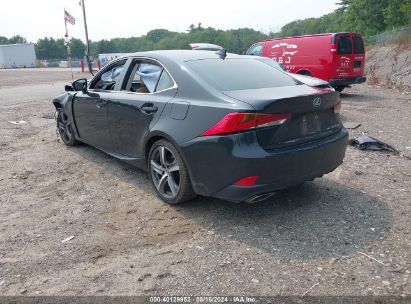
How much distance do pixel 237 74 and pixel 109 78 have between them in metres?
2.09

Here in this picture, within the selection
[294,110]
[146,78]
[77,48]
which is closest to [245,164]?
[294,110]

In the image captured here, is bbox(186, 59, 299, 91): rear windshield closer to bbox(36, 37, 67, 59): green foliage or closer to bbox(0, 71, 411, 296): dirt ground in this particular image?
bbox(0, 71, 411, 296): dirt ground

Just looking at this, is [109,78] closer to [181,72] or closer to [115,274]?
[181,72]

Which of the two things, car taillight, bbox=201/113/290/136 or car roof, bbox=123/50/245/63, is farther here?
car roof, bbox=123/50/245/63

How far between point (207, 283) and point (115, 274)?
742 mm

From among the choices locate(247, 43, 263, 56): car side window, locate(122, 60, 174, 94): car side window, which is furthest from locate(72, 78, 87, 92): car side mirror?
locate(247, 43, 263, 56): car side window

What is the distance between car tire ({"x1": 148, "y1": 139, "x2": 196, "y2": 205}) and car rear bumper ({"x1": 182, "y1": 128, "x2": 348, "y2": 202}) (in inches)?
6.7

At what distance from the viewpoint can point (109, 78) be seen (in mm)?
5203

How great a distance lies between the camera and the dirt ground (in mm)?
2783

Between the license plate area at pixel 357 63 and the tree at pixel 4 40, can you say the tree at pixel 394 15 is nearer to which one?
the license plate area at pixel 357 63

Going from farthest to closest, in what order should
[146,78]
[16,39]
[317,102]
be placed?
[16,39]
[146,78]
[317,102]

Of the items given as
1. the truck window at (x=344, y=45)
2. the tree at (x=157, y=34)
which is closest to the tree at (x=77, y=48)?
the tree at (x=157, y=34)

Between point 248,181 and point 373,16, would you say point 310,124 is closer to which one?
point 248,181

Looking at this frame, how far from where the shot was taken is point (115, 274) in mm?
2922
